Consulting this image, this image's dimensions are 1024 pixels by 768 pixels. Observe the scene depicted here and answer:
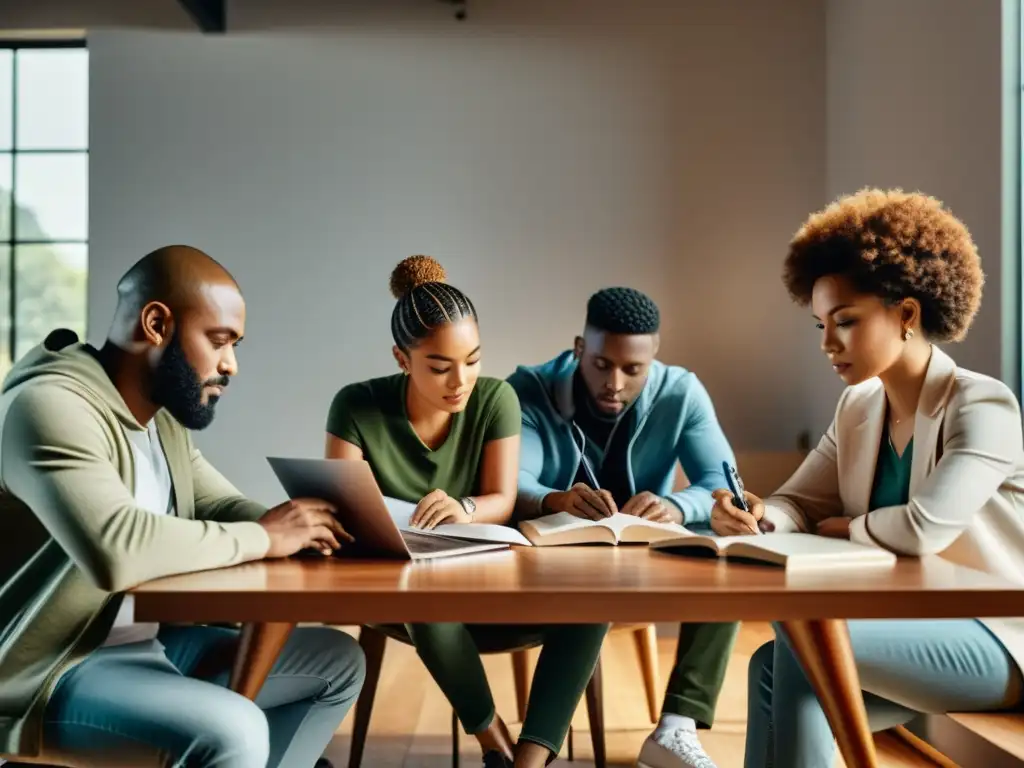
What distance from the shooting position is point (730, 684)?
11.6ft

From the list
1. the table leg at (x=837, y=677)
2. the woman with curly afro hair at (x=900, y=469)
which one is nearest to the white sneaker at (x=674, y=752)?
the woman with curly afro hair at (x=900, y=469)

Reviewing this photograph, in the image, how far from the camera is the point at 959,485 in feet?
5.36

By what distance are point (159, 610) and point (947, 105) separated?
2.99 meters

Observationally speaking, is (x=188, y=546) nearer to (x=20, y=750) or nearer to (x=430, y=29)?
(x=20, y=750)

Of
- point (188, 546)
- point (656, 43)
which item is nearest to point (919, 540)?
point (188, 546)

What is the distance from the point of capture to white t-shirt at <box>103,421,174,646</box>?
5.34ft

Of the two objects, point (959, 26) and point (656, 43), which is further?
point (656, 43)

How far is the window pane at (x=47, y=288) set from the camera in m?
5.02

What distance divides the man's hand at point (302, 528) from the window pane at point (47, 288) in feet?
12.5

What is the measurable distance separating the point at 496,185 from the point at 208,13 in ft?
4.97

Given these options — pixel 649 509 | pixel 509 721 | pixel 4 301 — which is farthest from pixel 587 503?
pixel 4 301

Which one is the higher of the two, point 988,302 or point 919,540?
point 988,302

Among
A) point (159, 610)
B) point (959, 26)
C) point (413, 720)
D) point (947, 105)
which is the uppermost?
point (959, 26)

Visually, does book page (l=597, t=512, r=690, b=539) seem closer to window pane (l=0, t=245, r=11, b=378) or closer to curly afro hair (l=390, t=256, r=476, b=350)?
curly afro hair (l=390, t=256, r=476, b=350)
